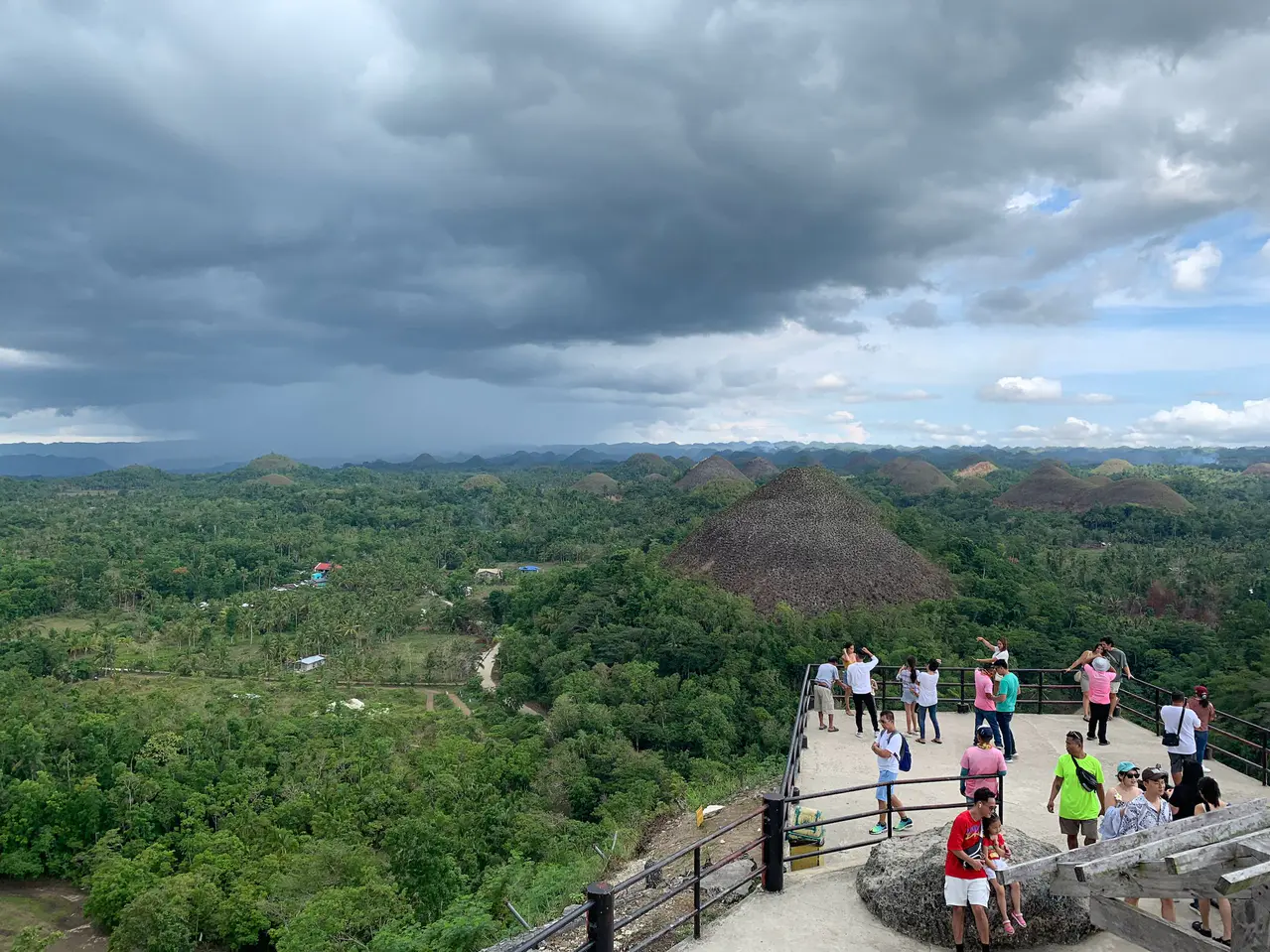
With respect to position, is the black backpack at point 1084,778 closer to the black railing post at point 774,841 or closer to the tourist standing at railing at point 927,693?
the black railing post at point 774,841

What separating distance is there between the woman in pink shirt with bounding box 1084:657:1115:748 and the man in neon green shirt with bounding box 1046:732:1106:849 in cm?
388

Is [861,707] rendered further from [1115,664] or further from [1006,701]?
[1115,664]

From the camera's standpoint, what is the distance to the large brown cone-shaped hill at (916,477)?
431 feet

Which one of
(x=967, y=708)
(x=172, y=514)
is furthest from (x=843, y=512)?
(x=172, y=514)

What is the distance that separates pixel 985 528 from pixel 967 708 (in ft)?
240

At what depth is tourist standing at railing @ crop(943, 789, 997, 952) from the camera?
602cm

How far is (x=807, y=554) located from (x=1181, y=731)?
3400 cm

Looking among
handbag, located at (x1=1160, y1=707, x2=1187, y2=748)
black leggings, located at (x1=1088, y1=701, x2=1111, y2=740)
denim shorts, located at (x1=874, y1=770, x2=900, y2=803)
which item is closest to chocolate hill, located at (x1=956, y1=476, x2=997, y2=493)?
black leggings, located at (x1=1088, y1=701, x2=1111, y2=740)

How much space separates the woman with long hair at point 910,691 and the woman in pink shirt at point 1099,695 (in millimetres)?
2553

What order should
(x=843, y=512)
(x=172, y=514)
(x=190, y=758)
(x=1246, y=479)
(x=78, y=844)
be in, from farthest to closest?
(x=1246, y=479), (x=172, y=514), (x=843, y=512), (x=190, y=758), (x=78, y=844)

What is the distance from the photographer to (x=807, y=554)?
4322 centimetres

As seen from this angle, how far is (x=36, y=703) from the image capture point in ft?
116

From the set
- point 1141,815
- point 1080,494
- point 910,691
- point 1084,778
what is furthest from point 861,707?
point 1080,494

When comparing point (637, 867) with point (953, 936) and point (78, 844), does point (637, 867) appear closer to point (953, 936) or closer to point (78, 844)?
point (953, 936)
